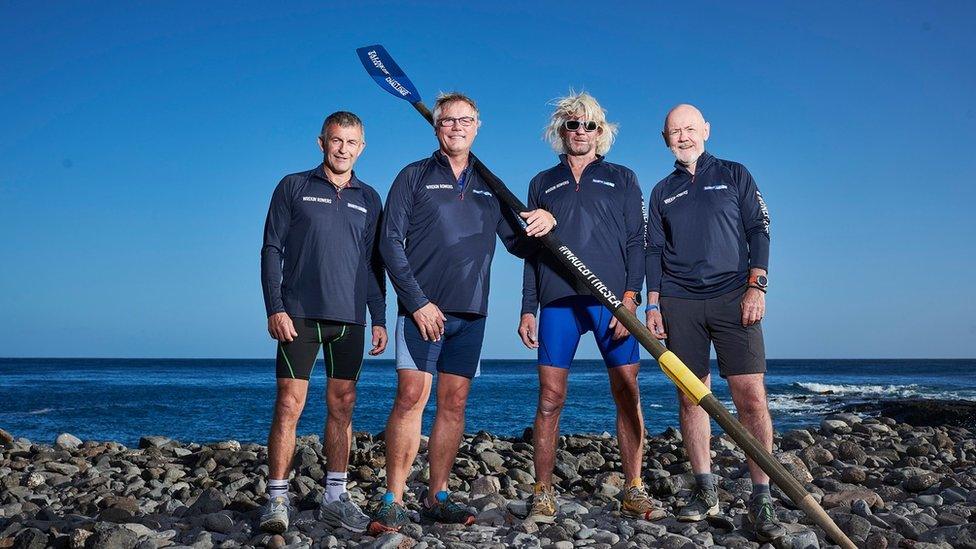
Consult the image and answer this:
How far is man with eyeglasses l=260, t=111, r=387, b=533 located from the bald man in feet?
6.51

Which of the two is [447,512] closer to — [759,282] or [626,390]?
[626,390]

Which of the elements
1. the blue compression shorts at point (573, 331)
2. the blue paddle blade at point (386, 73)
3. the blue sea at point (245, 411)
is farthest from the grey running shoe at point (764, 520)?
the blue sea at point (245, 411)

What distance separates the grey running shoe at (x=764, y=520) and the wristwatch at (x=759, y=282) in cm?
133

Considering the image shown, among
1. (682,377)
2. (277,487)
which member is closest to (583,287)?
(682,377)

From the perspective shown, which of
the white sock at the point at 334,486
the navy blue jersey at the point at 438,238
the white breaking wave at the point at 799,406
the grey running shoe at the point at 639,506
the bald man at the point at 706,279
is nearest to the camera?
the navy blue jersey at the point at 438,238

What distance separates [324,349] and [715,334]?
2578 millimetres

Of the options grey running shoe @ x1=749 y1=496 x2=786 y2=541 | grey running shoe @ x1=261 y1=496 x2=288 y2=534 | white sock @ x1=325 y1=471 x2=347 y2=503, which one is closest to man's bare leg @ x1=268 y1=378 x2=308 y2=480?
grey running shoe @ x1=261 y1=496 x2=288 y2=534

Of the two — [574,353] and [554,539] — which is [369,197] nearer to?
[574,353]

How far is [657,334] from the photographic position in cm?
532

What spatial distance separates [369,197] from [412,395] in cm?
137

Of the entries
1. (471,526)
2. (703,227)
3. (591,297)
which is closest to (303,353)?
(471,526)

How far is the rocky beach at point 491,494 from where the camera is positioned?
475cm

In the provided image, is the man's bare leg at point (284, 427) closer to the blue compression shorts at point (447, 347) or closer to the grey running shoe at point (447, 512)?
the blue compression shorts at point (447, 347)

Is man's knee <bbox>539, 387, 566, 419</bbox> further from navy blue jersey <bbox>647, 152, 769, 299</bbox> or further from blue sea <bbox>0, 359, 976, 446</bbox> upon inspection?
A: blue sea <bbox>0, 359, 976, 446</bbox>
